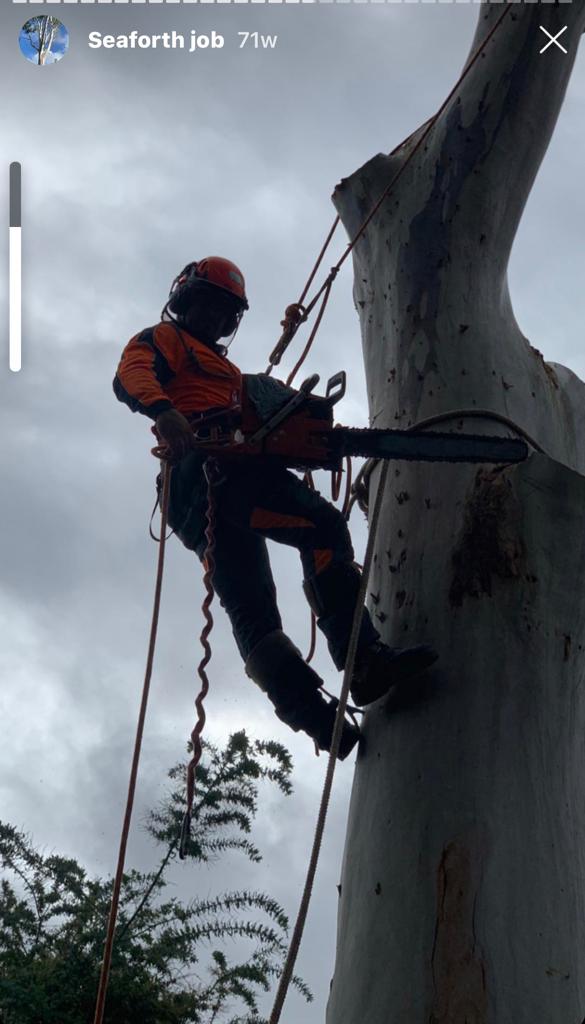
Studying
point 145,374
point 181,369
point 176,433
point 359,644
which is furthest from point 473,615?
point 181,369

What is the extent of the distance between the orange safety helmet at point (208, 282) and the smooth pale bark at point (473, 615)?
1.71 feet

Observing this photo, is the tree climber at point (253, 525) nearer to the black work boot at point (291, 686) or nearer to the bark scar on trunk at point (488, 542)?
the black work boot at point (291, 686)

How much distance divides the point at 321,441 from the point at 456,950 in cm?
141

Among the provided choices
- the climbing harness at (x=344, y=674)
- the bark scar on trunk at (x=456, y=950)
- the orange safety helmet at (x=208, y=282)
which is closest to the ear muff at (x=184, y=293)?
the orange safety helmet at (x=208, y=282)

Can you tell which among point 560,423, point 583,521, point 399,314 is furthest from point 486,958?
point 399,314

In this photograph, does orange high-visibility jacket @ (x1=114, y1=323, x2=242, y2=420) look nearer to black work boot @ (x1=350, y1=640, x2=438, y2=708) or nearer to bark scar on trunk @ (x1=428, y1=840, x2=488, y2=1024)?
black work boot @ (x1=350, y1=640, x2=438, y2=708)

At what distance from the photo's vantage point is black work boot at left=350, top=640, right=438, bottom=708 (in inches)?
94.7

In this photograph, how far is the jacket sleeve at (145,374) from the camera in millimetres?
3293

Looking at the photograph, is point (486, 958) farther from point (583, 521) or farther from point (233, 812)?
point (233, 812)

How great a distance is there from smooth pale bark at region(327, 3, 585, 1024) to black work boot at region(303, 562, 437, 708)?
0.16 ft

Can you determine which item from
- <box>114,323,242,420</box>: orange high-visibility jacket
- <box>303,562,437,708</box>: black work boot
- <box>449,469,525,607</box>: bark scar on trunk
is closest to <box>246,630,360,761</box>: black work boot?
<box>303,562,437,708</box>: black work boot

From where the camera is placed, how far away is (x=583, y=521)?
251 centimetres

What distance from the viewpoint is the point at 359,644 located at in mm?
2643

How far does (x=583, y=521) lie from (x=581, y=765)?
1.76 ft
